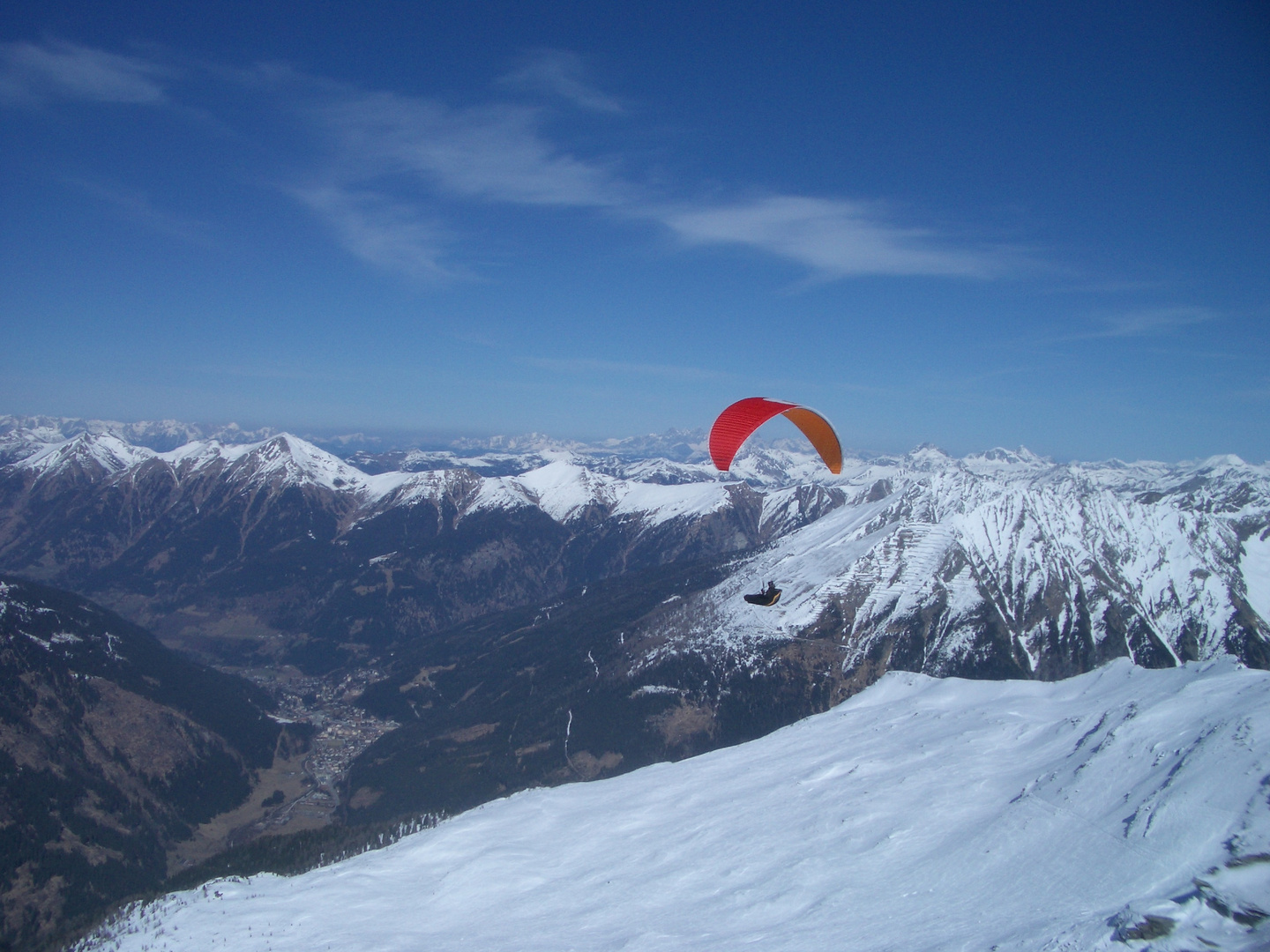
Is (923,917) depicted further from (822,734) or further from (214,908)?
(214,908)

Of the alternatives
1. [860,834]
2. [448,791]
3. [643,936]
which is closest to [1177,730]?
[860,834]

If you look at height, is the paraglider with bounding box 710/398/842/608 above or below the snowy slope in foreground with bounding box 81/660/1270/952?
above

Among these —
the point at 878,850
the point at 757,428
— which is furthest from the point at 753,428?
the point at 878,850

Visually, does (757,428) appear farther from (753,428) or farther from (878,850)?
(878,850)

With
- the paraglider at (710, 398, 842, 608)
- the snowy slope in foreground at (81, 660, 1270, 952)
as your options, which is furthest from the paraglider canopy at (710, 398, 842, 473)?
the snowy slope in foreground at (81, 660, 1270, 952)

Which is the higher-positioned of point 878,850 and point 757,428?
point 757,428

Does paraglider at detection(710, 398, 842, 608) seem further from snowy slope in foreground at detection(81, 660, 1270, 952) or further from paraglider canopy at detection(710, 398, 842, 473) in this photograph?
snowy slope in foreground at detection(81, 660, 1270, 952)
